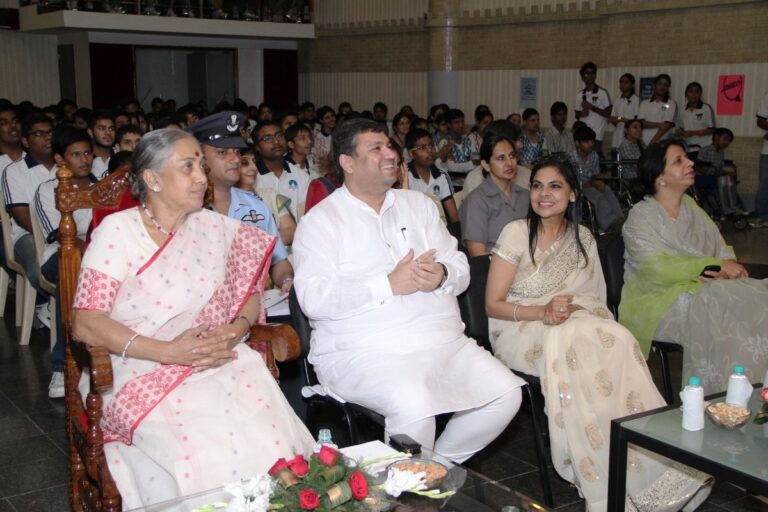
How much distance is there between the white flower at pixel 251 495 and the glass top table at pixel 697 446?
121 centimetres

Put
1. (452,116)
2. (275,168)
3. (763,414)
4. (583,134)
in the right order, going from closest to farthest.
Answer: (763,414) → (275,168) → (583,134) → (452,116)

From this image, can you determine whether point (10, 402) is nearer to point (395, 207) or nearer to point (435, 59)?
point (395, 207)

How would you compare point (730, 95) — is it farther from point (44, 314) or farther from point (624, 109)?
point (44, 314)

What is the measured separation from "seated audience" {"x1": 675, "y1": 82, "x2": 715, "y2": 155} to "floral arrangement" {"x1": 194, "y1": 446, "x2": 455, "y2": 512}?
8.97m

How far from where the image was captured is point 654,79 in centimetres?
1082

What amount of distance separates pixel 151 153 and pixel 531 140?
7.23 m

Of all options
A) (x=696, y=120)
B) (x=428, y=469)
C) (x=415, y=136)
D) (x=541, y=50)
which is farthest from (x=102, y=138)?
(x=541, y=50)

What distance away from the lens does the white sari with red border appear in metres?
2.48

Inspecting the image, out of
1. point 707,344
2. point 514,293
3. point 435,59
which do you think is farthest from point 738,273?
point 435,59

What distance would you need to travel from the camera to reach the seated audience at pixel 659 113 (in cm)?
1030

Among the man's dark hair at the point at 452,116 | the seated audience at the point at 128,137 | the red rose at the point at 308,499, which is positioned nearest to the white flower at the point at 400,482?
the red rose at the point at 308,499

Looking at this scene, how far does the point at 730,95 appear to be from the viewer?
10219mm

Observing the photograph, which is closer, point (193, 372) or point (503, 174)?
point (193, 372)

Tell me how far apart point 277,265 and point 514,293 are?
3.23 feet
